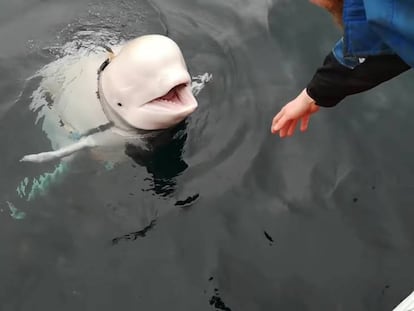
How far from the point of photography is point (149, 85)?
20.1 ft

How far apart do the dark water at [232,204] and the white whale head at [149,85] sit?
1.55ft

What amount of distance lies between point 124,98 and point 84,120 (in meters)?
0.51

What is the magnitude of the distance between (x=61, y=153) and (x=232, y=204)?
61.6 inches

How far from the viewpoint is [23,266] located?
5.60 m

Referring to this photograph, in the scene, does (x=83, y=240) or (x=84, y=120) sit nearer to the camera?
(x=83, y=240)

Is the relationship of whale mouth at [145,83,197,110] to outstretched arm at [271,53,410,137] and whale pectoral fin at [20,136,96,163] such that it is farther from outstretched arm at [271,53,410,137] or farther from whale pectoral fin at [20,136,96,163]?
outstretched arm at [271,53,410,137]

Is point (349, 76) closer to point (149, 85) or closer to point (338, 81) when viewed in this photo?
point (338, 81)

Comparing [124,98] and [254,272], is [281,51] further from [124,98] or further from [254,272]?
[254,272]

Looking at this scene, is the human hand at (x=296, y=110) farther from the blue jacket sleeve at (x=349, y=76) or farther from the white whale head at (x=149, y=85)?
A: the white whale head at (x=149, y=85)

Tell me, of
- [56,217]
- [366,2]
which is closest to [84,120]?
[56,217]

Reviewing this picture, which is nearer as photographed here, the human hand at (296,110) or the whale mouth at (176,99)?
the human hand at (296,110)

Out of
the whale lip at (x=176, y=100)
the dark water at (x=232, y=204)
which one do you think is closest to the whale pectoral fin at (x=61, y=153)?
the dark water at (x=232, y=204)

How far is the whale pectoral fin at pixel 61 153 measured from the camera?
6230 mm

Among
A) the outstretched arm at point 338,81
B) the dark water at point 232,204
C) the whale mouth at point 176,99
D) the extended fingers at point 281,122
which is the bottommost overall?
the dark water at point 232,204
